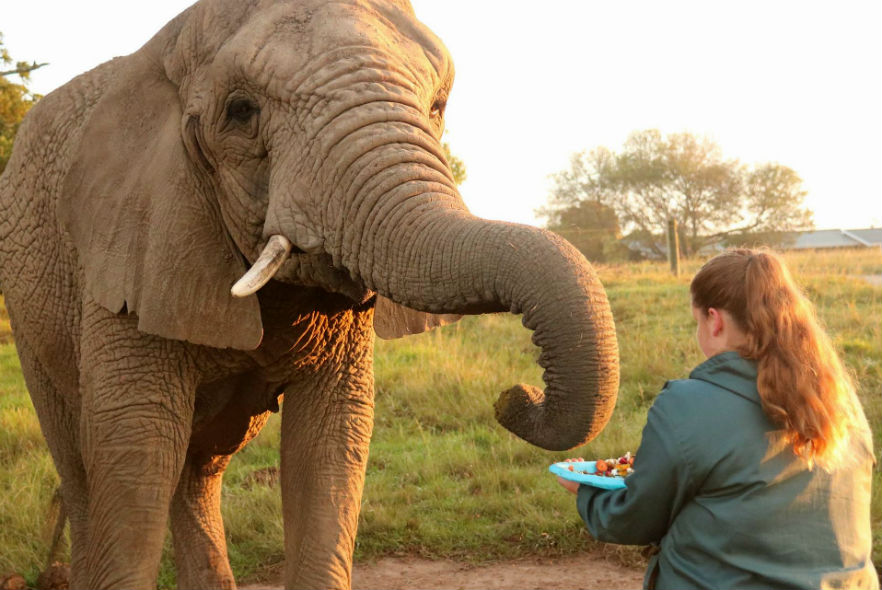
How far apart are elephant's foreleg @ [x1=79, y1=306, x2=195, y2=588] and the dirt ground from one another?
1.87 m

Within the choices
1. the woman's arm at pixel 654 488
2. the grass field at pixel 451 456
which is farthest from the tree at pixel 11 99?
the woman's arm at pixel 654 488

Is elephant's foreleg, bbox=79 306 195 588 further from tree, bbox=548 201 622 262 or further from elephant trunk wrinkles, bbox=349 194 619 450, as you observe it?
tree, bbox=548 201 622 262

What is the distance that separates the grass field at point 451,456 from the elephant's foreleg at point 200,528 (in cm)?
60

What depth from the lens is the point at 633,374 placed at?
8.88 meters

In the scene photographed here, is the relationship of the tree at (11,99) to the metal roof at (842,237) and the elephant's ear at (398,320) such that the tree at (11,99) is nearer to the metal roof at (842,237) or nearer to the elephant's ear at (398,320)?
the elephant's ear at (398,320)

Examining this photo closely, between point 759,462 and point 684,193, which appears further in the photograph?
point 684,193

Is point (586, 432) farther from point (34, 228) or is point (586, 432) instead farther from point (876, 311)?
point (876, 311)

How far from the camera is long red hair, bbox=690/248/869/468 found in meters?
2.50

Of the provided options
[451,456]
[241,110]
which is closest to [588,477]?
[241,110]

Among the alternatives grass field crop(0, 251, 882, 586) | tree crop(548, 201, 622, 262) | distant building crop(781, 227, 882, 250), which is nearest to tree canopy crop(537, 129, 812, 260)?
tree crop(548, 201, 622, 262)

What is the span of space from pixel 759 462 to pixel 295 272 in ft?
5.17

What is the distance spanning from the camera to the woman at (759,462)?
2.50 metres

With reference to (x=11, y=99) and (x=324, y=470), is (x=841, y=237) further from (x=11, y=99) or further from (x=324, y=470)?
(x=324, y=470)

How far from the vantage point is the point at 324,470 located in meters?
4.12
